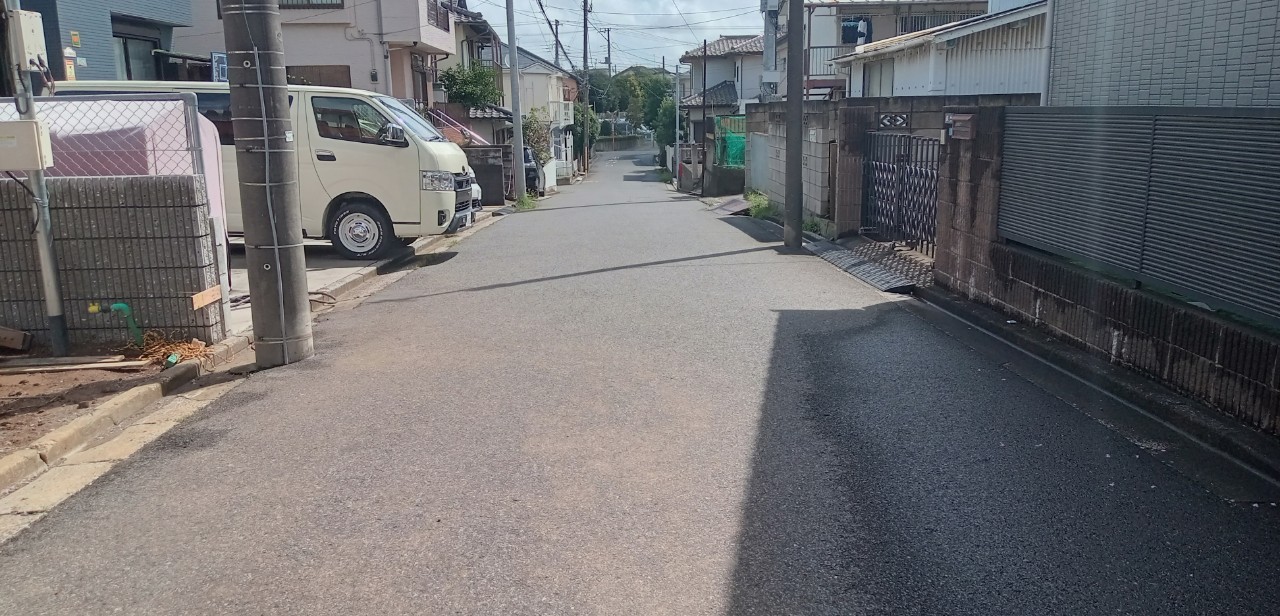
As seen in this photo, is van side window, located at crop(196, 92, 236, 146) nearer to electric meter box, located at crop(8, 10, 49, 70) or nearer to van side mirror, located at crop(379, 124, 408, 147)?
van side mirror, located at crop(379, 124, 408, 147)

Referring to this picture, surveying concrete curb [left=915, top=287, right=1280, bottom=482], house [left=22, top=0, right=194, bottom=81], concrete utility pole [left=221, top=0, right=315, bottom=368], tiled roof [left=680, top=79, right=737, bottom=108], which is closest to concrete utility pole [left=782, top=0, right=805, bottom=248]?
concrete curb [left=915, top=287, right=1280, bottom=482]

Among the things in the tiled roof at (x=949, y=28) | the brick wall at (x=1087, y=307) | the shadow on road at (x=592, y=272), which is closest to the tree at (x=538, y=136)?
the tiled roof at (x=949, y=28)

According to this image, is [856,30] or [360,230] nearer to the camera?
[360,230]

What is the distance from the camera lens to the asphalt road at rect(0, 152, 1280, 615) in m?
3.62

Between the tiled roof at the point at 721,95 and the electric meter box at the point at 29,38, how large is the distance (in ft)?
168

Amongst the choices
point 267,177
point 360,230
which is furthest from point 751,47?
point 267,177

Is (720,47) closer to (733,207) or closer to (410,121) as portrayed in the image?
(733,207)

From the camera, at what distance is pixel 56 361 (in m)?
6.82

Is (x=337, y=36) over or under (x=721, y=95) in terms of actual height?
over

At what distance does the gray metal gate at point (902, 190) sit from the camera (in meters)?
11.1

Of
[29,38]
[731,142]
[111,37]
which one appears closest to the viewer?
[29,38]

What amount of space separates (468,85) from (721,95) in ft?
83.0

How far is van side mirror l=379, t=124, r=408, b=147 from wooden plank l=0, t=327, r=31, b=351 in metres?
6.00

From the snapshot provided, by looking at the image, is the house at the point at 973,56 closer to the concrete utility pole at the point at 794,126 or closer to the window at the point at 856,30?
the concrete utility pole at the point at 794,126
